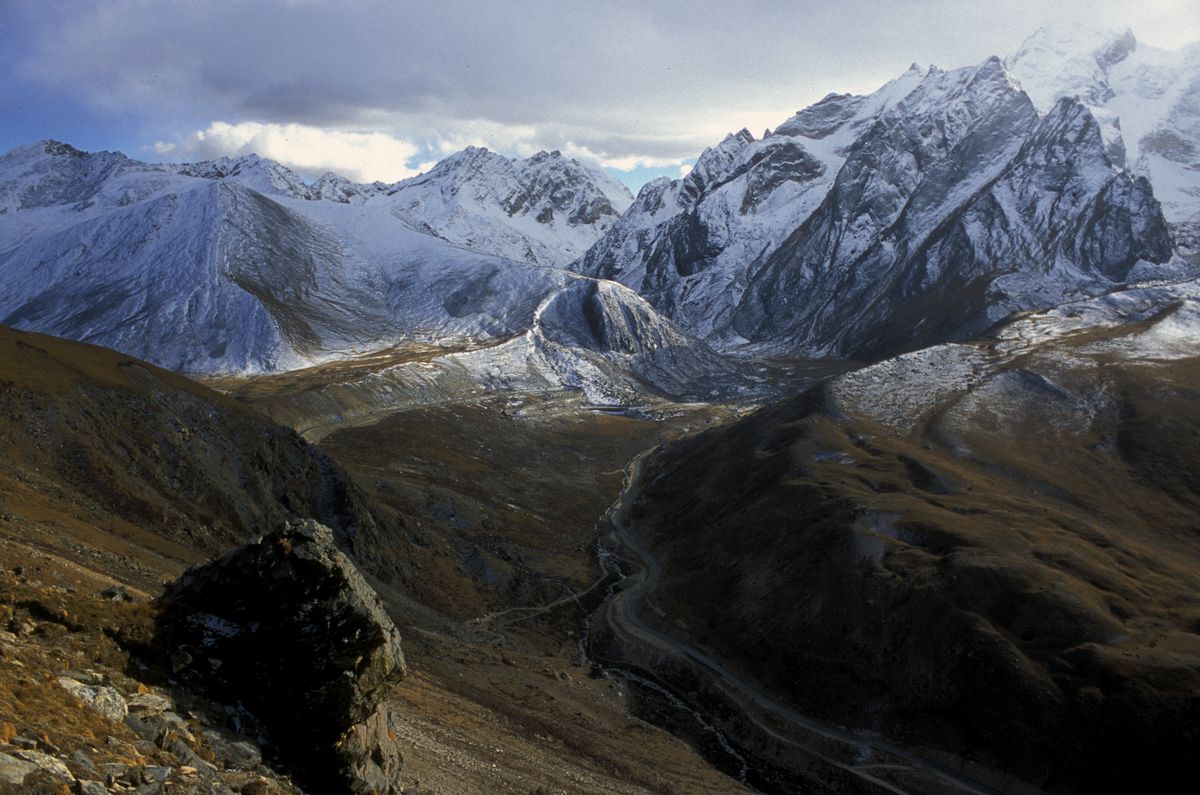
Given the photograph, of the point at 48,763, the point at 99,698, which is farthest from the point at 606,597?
the point at 48,763

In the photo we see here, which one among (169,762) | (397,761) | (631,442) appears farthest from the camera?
(631,442)

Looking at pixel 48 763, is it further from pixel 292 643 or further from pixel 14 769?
pixel 292 643

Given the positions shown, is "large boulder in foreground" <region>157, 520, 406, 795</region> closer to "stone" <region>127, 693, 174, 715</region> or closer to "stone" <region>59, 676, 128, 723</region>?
"stone" <region>127, 693, 174, 715</region>

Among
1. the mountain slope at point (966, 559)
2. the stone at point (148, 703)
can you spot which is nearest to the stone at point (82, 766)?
the stone at point (148, 703)

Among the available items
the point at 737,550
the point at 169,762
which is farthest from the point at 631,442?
the point at 169,762

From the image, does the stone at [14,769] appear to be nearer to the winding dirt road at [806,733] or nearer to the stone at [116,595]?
the stone at [116,595]

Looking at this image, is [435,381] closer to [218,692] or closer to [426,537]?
[426,537]

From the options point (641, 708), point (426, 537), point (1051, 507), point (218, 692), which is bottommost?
point (641, 708)
